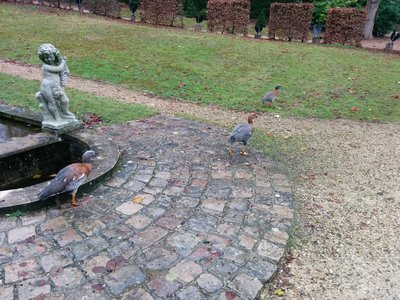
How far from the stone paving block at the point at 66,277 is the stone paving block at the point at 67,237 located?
1.28 ft

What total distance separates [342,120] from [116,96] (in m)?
5.84

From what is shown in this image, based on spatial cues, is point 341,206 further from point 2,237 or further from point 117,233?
point 2,237

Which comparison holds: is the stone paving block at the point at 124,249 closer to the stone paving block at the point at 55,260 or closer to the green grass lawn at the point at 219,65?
the stone paving block at the point at 55,260

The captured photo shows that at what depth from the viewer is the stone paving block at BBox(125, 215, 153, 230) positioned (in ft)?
14.4

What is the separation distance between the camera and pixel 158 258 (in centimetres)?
392

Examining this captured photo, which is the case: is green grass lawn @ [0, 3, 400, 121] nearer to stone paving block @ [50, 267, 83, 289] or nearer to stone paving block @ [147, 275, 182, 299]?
stone paving block @ [147, 275, 182, 299]

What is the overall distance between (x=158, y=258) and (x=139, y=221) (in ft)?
2.22

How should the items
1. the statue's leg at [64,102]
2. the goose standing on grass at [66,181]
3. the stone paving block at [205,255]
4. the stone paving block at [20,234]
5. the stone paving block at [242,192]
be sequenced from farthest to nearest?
the statue's leg at [64,102]
the stone paving block at [242,192]
the goose standing on grass at [66,181]
the stone paving block at [20,234]
the stone paving block at [205,255]

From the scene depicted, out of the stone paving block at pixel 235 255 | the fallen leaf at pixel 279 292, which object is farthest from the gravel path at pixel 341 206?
the stone paving block at pixel 235 255

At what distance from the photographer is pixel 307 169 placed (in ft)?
21.5

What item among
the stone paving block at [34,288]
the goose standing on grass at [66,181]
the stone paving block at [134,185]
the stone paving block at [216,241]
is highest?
the goose standing on grass at [66,181]

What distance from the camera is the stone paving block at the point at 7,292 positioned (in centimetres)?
330

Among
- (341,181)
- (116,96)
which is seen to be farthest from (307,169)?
(116,96)

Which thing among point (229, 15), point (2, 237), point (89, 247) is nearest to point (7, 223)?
point (2, 237)
